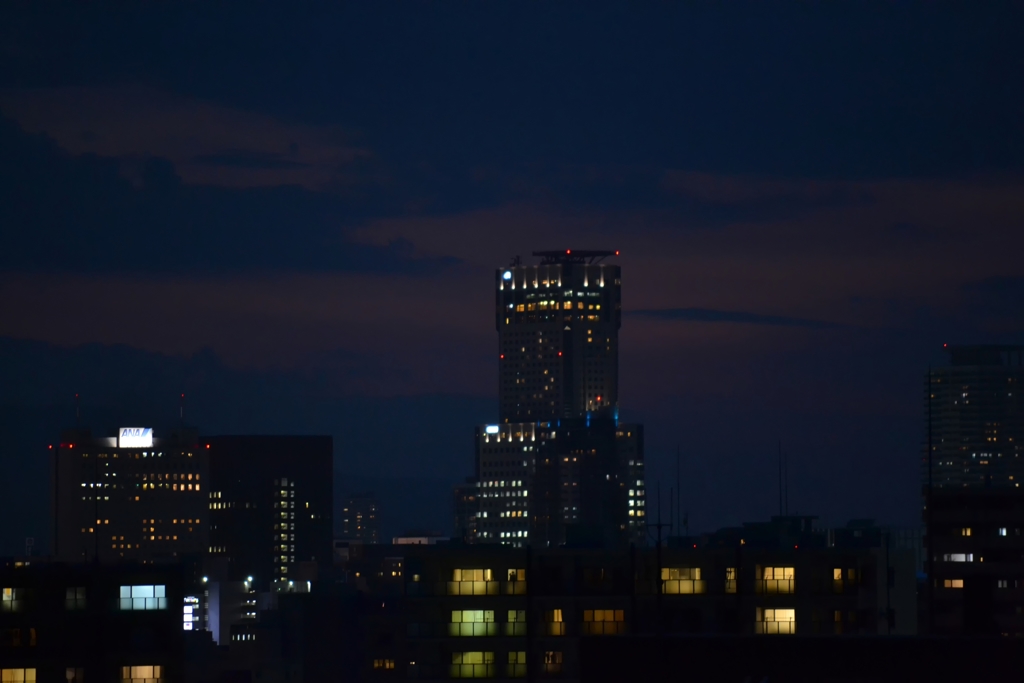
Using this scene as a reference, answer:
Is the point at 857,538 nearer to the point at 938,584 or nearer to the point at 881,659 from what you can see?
the point at 938,584

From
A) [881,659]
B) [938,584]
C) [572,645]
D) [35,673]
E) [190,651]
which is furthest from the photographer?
[190,651]

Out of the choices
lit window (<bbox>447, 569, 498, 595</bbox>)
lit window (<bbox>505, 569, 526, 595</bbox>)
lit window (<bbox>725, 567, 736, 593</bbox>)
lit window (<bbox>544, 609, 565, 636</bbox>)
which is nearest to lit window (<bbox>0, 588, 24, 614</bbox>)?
lit window (<bbox>447, 569, 498, 595</bbox>)

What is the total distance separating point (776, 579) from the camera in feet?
300

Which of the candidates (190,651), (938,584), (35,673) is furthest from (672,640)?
(190,651)

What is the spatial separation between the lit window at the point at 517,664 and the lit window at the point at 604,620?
335 cm

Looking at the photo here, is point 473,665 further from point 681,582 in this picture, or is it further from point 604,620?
point 681,582

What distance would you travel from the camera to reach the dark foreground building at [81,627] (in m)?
77.4

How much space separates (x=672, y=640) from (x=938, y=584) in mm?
97179

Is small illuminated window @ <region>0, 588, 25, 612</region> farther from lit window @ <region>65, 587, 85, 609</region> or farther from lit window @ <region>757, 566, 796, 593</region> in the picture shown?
lit window @ <region>757, 566, 796, 593</region>

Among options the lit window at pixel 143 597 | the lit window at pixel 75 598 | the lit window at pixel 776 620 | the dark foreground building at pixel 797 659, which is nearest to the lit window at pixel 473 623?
the lit window at pixel 776 620

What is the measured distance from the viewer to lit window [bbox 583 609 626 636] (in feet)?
295

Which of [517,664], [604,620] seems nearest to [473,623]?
[517,664]

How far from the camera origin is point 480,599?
91.7 metres

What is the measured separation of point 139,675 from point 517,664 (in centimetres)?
1942
